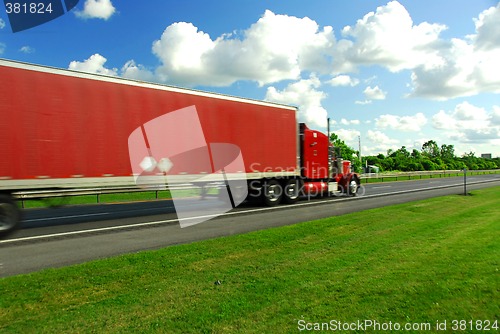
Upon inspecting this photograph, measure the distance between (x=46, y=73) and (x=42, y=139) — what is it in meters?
1.70

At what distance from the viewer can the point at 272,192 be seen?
16906 mm

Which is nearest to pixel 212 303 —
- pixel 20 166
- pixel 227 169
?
pixel 20 166

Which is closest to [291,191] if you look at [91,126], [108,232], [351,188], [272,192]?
[272,192]

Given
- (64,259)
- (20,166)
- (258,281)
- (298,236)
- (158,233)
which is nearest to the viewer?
(258,281)

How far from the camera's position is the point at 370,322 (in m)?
3.82

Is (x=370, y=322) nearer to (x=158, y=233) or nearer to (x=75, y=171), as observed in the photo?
(x=158, y=233)

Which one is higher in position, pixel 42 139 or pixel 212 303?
pixel 42 139
